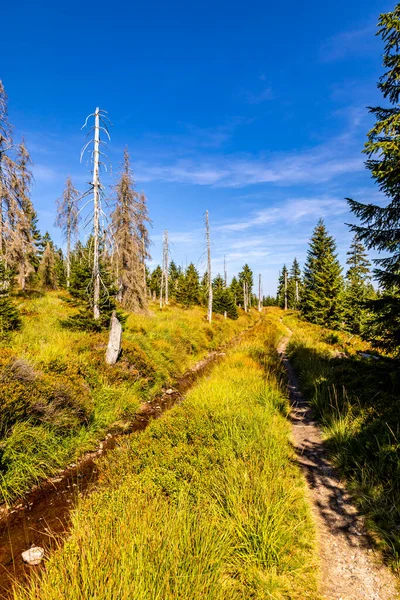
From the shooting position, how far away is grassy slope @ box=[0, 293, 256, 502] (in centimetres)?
531

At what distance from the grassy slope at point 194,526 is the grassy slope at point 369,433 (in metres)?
0.92

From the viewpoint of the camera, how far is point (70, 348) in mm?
9367

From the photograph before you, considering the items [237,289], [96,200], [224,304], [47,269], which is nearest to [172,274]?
[237,289]

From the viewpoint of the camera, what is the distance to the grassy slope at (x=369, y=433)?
3.57m

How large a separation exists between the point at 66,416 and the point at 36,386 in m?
1.10

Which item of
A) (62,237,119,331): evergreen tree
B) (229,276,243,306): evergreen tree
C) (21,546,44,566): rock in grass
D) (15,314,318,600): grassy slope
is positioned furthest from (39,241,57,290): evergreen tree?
(229,276,243,306): evergreen tree

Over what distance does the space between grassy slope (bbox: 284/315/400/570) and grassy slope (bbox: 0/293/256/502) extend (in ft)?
19.6

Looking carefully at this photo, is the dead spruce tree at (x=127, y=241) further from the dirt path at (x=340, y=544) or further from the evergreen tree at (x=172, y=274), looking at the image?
the evergreen tree at (x=172, y=274)

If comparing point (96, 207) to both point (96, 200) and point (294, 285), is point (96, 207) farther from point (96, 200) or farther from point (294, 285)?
point (294, 285)

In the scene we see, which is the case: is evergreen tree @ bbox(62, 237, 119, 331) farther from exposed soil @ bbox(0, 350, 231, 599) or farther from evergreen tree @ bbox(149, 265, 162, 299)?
evergreen tree @ bbox(149, 265, 162, 299)

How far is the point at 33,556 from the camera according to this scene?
3.77 m

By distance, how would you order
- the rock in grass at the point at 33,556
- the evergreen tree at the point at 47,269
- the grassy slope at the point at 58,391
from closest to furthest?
the rock in grass at the point at 33,556 → the grassy slope at the point at 58,391 → the evergreen tree at the point at 47,269

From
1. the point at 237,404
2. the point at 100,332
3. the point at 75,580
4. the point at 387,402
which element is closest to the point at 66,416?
the point at 237,404

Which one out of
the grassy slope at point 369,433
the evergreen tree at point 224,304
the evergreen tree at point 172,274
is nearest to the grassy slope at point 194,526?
the grassy slope at point 369,433
